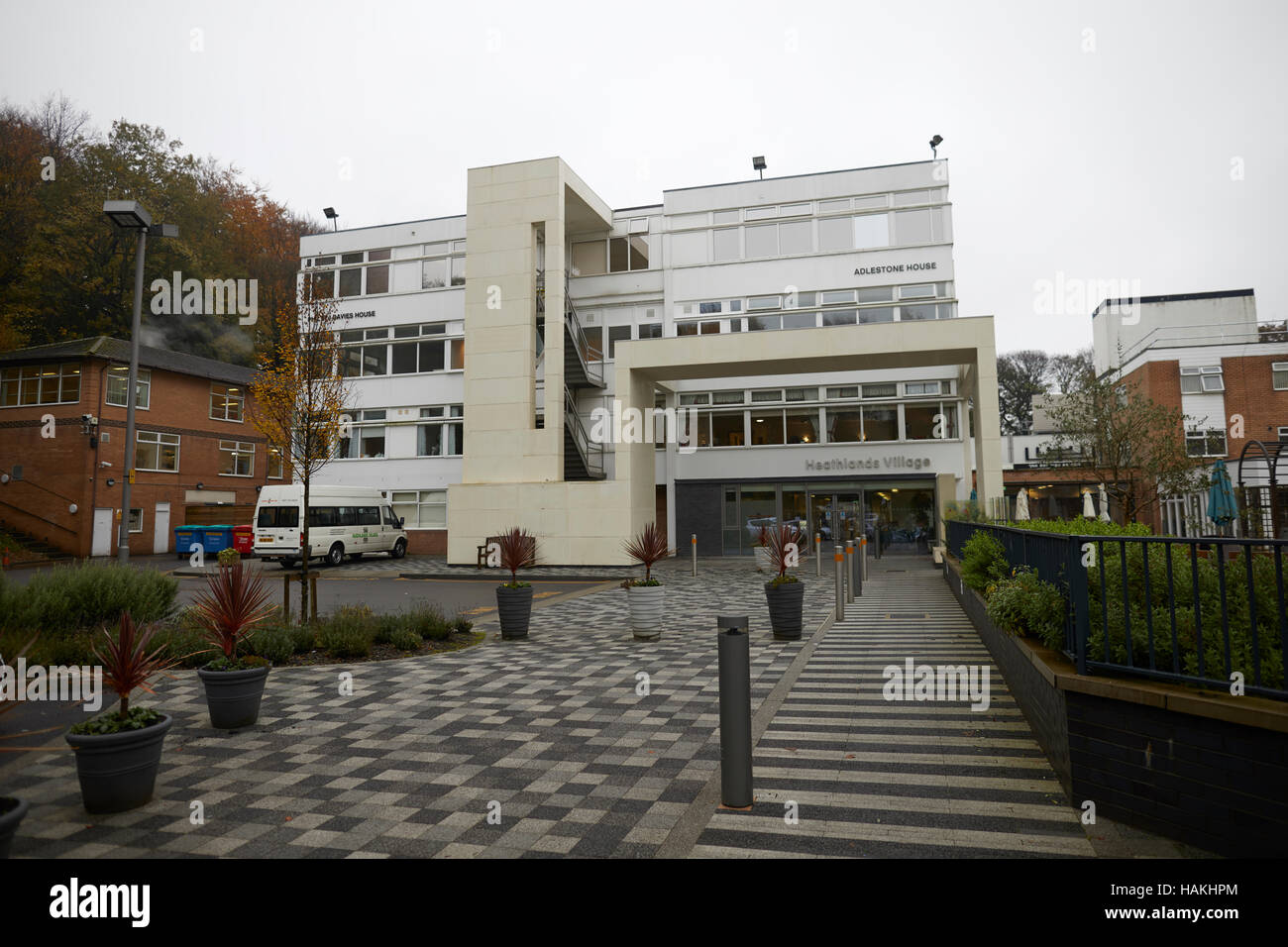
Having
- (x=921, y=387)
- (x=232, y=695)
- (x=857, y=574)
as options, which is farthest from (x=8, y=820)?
(x=921, y=387)

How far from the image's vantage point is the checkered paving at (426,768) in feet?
13.8

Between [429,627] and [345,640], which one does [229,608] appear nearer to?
[345,640]

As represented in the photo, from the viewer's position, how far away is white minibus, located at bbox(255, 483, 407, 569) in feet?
85.5

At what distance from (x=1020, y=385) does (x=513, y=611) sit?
62052 mm

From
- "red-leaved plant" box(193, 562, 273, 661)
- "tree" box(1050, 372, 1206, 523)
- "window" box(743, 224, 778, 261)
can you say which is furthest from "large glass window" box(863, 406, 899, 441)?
"red-leaved plant" box(193, 562, 273, 661)

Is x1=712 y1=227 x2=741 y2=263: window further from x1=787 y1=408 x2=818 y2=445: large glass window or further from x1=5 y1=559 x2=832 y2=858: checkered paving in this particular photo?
x1=5 y1=559 x2=832 y2=858: checkered paving

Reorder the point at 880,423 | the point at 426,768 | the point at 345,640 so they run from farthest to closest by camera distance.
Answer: the point at 880,423, the point at 345,640, the point at 426,768

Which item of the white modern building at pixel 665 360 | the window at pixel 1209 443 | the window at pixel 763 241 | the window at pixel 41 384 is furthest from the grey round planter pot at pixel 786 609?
the window at pixel 41 384

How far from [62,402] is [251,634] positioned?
3120 cm

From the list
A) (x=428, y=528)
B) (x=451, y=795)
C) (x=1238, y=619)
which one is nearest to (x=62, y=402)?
(x=428, y=528)

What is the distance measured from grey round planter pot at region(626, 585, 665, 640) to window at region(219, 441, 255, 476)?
35046 millimetres

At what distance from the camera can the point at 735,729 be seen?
465 cm

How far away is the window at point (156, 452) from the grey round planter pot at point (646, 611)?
106 ft

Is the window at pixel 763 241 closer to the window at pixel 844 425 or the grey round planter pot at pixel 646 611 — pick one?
the window at pixel 844 425
